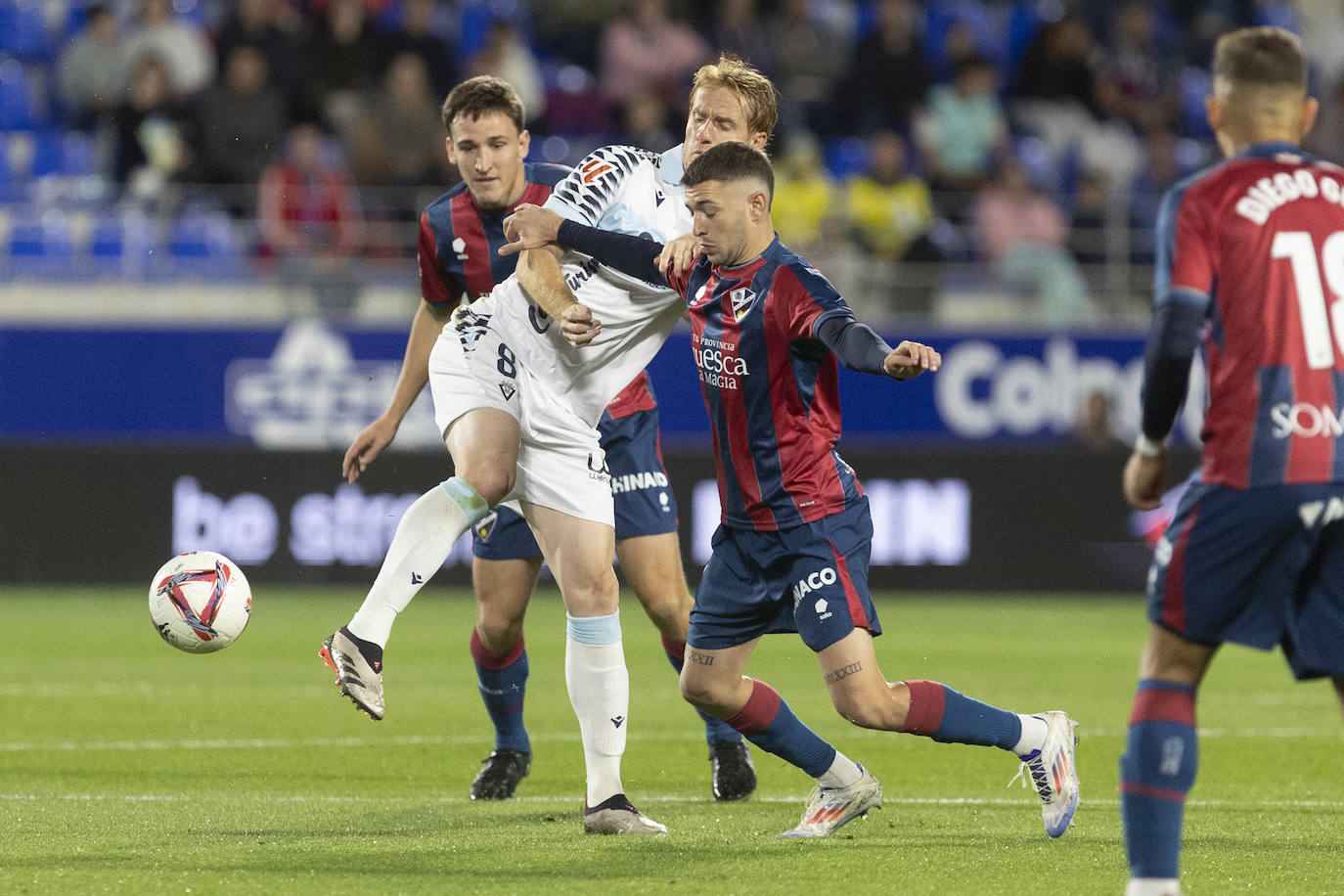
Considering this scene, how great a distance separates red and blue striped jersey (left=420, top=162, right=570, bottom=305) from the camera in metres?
6.41

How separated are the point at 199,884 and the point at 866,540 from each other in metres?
2.06

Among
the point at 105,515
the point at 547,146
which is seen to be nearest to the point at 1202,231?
the point at 105,515

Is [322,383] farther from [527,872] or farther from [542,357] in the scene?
[527,872]

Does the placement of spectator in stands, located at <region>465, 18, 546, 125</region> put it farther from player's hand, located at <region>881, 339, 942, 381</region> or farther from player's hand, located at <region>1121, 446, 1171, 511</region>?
player's hand, located at <region>1121, 446, 1171, 511</region>

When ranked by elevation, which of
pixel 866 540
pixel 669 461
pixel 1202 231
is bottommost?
pixel 669 461

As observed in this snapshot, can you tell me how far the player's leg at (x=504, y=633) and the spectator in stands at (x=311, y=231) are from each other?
940 cm

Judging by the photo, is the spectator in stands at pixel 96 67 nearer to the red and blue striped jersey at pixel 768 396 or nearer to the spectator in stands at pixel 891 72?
the spectator in stands at pixel 891 72

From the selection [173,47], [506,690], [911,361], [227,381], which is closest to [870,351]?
[911,361]

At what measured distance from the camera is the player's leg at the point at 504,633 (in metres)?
6.42

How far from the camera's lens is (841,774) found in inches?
216

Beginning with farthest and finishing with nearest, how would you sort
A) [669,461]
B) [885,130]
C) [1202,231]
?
[885,130], [669,461], [1202,231]

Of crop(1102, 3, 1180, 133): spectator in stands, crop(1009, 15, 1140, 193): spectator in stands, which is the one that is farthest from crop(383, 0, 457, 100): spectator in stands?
crop(1102, 3, 1180, 133): spectator in stands

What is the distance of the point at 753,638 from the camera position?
5.37 metres

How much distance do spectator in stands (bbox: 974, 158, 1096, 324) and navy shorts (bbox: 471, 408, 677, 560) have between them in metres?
10.6
